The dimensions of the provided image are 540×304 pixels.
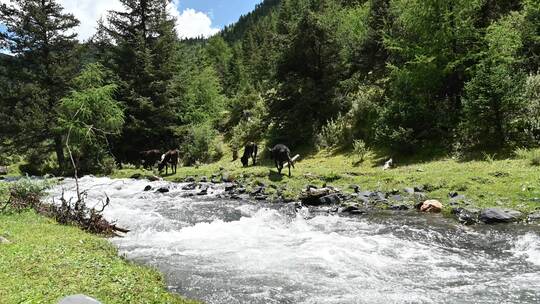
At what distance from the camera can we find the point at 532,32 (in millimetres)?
26406

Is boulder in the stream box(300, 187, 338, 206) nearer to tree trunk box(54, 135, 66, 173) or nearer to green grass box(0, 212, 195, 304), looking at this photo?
green grass box(0, 212, 195, 304)

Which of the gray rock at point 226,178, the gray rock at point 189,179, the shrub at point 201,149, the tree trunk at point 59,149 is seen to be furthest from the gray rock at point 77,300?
the tree trunk at point 59,149

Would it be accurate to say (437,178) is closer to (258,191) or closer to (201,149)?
(258,191)

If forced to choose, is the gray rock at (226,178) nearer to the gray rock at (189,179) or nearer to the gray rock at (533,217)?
the gray rock at (189,179)

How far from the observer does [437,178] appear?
1852 cm

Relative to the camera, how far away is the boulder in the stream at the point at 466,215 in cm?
1417

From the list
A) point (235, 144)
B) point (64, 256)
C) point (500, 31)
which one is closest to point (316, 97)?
point (235, 144)

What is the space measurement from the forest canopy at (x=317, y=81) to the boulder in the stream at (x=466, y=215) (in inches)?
322

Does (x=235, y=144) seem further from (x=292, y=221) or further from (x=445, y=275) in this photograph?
(x=445, y=275)

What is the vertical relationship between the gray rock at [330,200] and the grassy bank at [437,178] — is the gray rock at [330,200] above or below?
below

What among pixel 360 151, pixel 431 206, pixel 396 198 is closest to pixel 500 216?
pixel 431 206

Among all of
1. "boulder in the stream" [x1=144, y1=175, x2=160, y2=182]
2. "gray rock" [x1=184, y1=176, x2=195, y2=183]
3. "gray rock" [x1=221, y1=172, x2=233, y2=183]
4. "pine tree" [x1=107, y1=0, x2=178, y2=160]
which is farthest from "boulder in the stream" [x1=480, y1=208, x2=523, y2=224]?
"pine tree" [x1=107, y1=0, x2=178, y2=160]

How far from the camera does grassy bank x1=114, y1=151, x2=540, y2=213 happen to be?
15.7 metres

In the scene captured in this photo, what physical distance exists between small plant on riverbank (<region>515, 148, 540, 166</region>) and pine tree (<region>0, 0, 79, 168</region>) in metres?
33.4
